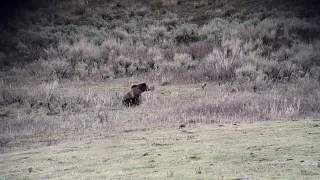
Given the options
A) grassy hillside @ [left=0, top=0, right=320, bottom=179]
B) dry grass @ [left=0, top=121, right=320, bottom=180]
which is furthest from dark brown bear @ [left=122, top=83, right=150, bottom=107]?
dry grass @ [left=0, top=121, right=320, bottom=180]

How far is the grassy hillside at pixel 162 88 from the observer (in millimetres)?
7617

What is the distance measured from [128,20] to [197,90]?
1667cm

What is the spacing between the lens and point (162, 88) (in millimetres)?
19094

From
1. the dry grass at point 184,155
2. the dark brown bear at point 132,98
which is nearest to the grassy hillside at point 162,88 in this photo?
the dry grass at point 184,155

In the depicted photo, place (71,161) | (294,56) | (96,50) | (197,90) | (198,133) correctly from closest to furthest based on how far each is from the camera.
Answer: (71,161) → (198,133) → (197,90) → (294,56) → (96,50)

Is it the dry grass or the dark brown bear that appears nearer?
the dry grass

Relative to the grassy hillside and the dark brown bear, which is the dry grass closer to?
the grassy hillside

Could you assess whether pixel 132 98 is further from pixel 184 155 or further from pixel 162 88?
pixel 184 155

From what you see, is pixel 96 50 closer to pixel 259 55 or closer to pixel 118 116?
pixel 259 55

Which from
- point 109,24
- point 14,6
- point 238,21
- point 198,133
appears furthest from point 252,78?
point 14,6

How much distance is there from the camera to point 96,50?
25.6 meters

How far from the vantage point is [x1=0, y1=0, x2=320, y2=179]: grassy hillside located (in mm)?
7617

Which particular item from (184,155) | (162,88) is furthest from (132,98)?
(184,155)

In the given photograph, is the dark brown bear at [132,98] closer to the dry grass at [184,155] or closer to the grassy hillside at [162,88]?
the grassy hillside at [162,88]
